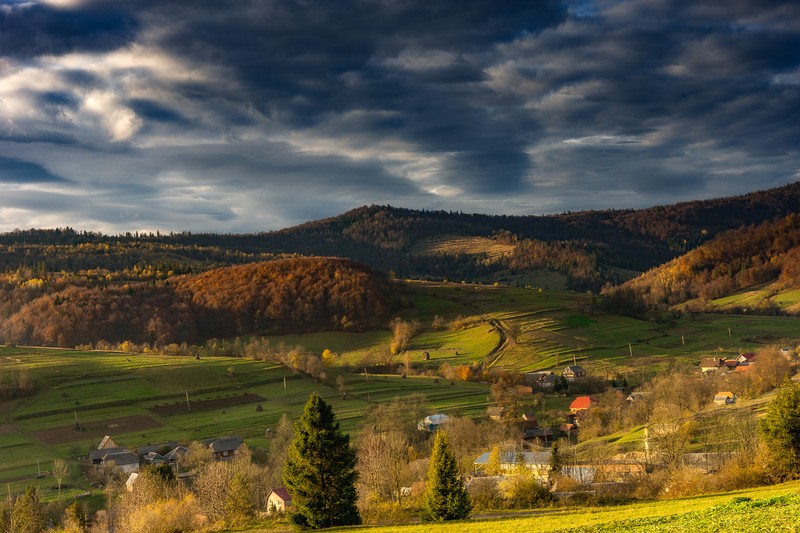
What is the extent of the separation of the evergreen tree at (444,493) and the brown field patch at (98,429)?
75951mm

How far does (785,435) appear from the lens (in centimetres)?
5038

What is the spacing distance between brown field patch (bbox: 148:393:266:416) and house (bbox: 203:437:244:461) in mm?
21122

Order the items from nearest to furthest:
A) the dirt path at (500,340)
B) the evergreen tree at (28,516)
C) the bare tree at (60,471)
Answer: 1. the evergreen tree at (28,516)
2. the bare tree at (60,471)
3. the dirt path at (500,340)

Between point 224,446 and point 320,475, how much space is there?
5948 centimetres

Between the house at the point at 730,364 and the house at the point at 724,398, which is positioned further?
the house at the point at 730,364

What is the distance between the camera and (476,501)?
52.4 metres

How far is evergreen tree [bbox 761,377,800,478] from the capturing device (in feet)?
165

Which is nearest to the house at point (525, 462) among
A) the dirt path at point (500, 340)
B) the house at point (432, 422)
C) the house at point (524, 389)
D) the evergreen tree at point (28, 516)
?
the house at point (432, 422)

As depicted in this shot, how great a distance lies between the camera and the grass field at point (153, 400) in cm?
9936

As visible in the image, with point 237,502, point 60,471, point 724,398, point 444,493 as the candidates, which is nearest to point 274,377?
point 60,471

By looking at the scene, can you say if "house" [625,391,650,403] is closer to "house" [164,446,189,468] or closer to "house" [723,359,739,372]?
"house" [723,359,739,372]

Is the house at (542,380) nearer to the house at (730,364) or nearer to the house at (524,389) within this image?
the house at (524,389)

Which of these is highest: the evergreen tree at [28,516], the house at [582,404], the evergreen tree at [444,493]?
the evergreen tree at [444,493]

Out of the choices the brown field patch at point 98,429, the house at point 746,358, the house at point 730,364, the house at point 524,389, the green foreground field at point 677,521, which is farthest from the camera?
the house at point 746,358
